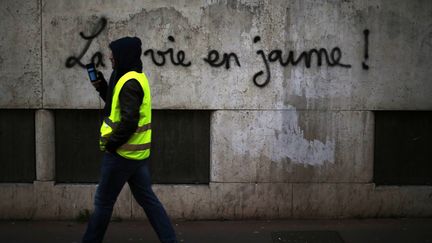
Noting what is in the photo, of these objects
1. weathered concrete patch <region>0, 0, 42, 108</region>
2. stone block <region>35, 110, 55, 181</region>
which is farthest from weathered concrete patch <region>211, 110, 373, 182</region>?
weathered concrete patch <region>0, 0, 42, 108</region>

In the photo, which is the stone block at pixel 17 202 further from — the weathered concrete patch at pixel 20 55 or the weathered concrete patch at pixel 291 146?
the weathered concrete patch at pixel 291 146

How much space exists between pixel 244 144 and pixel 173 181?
2.85ft

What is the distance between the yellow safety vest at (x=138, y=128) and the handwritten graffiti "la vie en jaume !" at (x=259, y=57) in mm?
1315

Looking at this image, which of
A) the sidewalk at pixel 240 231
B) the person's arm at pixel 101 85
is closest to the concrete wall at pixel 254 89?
the sidewalk at pixel 240 231

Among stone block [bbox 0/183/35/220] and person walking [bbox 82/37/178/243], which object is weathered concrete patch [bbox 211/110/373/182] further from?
stone block [bbox 0/183/35/220]

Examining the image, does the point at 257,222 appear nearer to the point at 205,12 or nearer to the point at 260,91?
the point at 260,91

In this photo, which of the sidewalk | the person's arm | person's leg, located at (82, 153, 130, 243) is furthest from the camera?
the sidewalk

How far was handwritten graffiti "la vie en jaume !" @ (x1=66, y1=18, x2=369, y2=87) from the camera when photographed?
216 inches

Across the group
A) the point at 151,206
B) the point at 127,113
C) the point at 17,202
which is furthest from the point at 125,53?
the point at 17,202

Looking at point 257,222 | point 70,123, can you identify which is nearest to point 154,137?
point 70,123

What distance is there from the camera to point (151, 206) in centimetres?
432

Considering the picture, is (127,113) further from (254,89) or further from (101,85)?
(254,89)

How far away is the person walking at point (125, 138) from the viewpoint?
13.4 ft

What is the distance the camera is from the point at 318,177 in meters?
5.60
